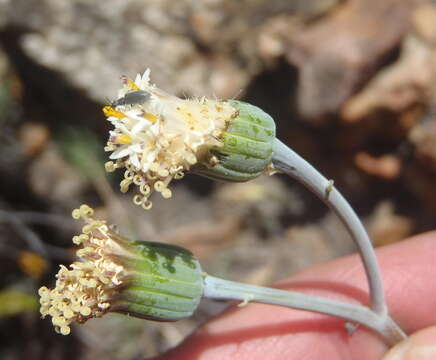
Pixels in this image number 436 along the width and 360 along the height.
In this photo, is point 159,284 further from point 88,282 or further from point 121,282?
point 88,282

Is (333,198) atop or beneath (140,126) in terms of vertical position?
beneath

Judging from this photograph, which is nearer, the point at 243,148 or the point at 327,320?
the point at 243,148

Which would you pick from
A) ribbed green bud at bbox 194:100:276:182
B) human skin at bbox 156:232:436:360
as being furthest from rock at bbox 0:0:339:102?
ribbed green bud at bbox 194:100:276:182

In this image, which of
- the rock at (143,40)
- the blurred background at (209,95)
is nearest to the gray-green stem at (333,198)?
the blurred background at (209,95)

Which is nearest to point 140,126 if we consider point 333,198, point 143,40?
point 333,198

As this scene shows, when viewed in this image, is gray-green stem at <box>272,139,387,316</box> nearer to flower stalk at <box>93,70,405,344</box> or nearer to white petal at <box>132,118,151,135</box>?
flower stalk at <box>93,70,405,344</box>

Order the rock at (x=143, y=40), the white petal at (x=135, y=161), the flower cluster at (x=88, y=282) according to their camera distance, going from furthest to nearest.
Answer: the rock at (x=143, y=40)
the flower cluster at (x=88, y=282)
the white petal at (x=135, y=161)

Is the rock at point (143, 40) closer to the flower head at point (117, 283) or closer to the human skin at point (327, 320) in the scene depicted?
the human skin at point (327, 320)

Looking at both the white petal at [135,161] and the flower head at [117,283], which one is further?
the flower head at [117,283]
